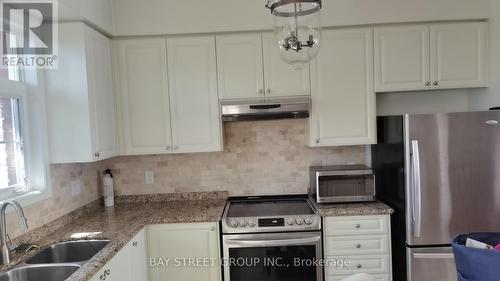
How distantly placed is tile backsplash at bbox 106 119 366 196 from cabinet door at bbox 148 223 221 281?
0.60m

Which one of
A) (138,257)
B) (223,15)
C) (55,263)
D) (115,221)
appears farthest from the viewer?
(223,15)

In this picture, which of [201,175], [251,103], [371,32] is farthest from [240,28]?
[201,175]

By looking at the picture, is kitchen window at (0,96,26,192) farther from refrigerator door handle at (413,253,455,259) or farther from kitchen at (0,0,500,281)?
refrigerator door handle at (413,253,455,259)

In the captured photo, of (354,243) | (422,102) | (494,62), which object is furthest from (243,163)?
(494,62)

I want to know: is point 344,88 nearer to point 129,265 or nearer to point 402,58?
point 402,58

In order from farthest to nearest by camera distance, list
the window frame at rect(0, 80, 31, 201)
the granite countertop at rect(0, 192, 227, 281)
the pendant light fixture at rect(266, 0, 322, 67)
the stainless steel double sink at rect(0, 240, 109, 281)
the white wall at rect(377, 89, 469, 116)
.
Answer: the white wall at rect(377, 89, 469, 116)
the window frame at rect(0, 80, 31, 201)
the granite countertop at rect(0, 192, 227, 281)
the stainless steel double sink at rect(0, 240, 109, 281)
the pendant light fixture at rect(266, 0, 322, 67)

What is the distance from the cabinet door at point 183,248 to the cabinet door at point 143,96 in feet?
2.12

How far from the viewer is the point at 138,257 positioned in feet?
7.21

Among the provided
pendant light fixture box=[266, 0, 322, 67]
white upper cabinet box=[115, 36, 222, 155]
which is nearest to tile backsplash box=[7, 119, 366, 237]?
white upper cabinet box=[115, 36, 222, 155]

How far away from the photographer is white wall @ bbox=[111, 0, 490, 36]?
2549 millimetres

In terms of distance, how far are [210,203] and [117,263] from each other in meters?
1.09

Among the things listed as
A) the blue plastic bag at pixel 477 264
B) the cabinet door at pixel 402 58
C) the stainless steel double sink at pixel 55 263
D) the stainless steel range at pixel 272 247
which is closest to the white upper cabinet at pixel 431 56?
the cabinet door at pixel 402 58

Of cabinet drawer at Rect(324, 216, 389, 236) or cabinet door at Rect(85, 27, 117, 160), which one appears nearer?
cabinet door at Rect(85, 27, 117, 160)

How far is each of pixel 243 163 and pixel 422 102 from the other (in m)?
1.68
